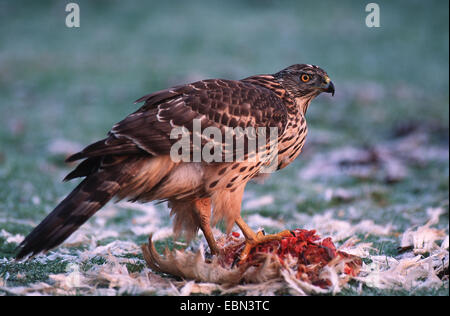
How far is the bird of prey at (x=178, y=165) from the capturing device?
4008mm

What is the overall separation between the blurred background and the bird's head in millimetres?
1761

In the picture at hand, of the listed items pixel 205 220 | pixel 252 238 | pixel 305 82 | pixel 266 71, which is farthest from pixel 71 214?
pixel 266 71

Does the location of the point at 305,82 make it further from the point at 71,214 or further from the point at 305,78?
the point at 71,214

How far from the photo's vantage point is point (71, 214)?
3.95m

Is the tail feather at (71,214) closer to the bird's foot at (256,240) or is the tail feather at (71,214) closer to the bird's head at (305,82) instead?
the bird's foot at (256,240)

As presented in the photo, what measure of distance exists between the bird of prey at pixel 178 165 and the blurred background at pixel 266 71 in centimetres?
183

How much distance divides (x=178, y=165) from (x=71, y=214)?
0.94m

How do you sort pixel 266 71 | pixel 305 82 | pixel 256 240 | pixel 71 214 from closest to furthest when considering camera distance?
1. pixel 71 214
2. pixel 256 240
3. pixel 305 82
4. pixel 266 71

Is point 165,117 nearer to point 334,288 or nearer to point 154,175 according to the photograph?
point 154,175

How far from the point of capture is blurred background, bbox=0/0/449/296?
8.55m

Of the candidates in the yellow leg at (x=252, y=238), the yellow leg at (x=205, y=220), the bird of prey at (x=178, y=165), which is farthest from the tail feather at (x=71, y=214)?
the yellow leg at (x=252, y=238)

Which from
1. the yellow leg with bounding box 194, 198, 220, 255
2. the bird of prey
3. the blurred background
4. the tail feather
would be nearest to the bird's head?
the bird of prey

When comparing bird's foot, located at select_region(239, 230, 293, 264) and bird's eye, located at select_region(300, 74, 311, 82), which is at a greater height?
bird's eye, located at select_region(300, 74, 311, 82)

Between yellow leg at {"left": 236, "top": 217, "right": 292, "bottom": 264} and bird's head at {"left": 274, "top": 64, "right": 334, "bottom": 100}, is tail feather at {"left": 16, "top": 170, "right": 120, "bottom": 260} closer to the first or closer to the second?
yellow leg at {"left": 236, "top": 217, "right": 292, "bottom": 264}
